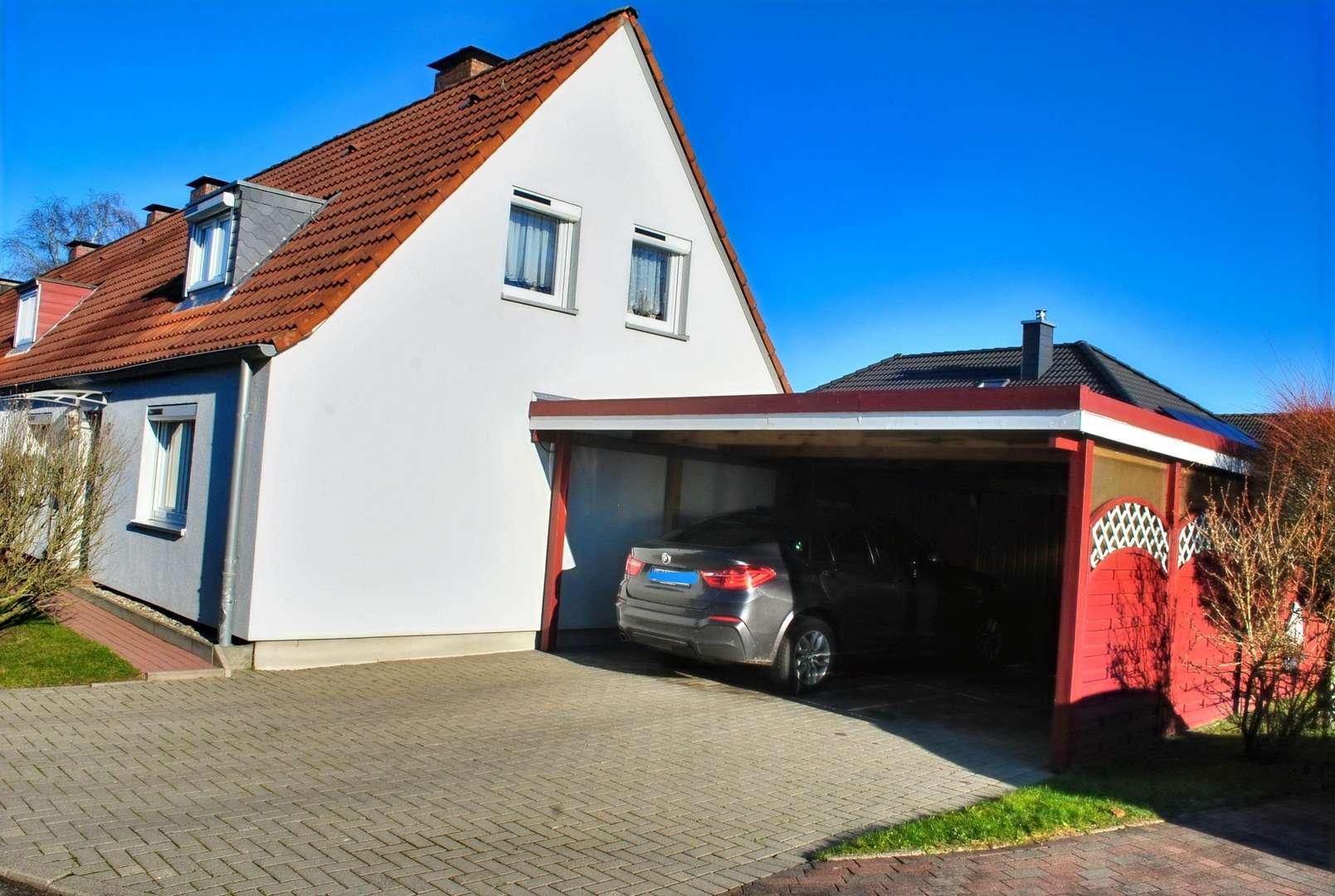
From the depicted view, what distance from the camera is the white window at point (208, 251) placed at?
41.1 ft

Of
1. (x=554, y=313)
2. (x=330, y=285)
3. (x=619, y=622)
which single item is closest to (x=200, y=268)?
(x=330, y=285)

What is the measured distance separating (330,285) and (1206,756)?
8885 millimetres

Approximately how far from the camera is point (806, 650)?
32.1 ft

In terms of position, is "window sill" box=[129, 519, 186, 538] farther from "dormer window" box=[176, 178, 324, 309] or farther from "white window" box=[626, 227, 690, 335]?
"white window" box=[626, 227, 690, 335]

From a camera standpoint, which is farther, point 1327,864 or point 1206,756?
point 1206,756

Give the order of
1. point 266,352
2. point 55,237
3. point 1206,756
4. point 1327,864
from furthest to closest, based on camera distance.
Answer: point 55,237 < point 266,352 < point 1206,756 < point 1327,864

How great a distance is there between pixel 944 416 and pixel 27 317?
17.0 meters

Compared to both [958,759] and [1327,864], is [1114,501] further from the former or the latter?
[1327,864]

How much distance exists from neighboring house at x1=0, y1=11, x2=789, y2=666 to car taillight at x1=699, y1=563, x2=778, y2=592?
2988 millimetres

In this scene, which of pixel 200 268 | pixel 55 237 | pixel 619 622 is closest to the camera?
pixel 619 622

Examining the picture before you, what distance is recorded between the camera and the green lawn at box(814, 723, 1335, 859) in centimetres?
567

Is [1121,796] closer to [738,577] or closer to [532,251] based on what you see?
[738,577]

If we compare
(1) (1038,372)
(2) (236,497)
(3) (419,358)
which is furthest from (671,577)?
(1) (1038,372)

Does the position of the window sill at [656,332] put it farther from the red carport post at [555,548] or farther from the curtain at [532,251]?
the red carport post at [555,548]
